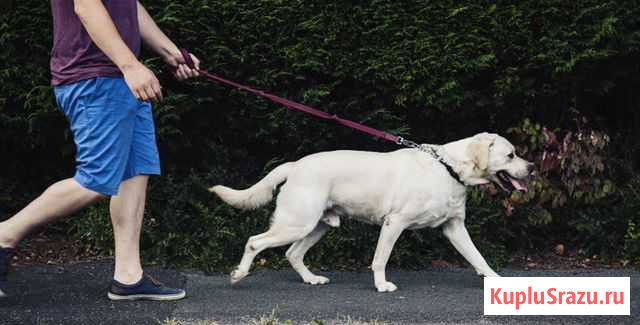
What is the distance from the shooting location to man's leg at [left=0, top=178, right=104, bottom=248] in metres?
4.74

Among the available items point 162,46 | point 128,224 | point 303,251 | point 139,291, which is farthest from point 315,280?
point 162,46

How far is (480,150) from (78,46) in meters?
2.44

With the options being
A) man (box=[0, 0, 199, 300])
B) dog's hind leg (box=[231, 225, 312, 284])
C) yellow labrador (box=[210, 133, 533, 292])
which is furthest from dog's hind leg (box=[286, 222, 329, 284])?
man (box=[0, 0, 199, 300])

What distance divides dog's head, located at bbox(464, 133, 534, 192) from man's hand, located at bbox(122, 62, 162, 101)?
2.07 meters

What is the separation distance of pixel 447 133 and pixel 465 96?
0.54 meters

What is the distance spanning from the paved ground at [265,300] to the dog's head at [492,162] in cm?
68

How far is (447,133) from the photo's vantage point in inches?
293

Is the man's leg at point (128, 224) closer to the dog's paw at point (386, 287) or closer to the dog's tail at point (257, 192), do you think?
the dog's tail at point (257, 192)

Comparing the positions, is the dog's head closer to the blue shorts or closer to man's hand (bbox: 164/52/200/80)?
man's hand (bbox: 164/52/200/80)

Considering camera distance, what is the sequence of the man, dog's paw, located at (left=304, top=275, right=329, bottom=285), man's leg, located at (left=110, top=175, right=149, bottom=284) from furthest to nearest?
1. dog's paw, located at (left=304, top=275, right=329, bottom=285)
2. man's leg, located at (left=110, top=175, right=149, bottom=284)
3. the man

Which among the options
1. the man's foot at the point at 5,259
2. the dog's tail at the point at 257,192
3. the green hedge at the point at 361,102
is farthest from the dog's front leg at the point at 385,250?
the man's foot at the point at 5,259

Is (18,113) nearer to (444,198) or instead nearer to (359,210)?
(359,210)

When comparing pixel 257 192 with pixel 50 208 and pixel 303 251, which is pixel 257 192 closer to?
pixel 303 251

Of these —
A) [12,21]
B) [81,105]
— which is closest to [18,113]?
[12,21]
